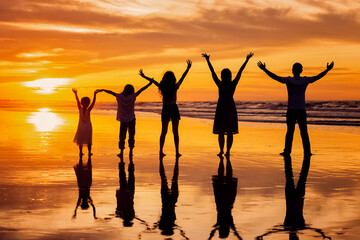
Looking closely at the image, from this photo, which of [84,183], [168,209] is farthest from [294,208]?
[84,183]

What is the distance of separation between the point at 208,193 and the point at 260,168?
3.05 metres

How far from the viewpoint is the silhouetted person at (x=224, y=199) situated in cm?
572

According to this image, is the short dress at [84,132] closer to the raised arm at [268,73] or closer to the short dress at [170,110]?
the short dress at [170,110]

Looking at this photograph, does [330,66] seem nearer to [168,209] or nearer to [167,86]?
Answer: [167,86]

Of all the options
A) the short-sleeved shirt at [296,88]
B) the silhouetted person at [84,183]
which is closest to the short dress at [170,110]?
the silhouetted person at [84,183]

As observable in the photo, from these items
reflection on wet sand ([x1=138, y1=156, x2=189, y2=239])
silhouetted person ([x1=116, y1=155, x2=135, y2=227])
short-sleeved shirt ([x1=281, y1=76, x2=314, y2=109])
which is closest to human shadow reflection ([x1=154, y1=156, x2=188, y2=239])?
reflection on wet sand ([x1=138, y1=156, x2=189, y2=239])

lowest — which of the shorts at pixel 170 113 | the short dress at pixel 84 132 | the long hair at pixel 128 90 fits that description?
the short dress at pixel 84 132

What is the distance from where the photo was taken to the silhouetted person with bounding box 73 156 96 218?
691cm

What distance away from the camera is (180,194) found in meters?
7.72

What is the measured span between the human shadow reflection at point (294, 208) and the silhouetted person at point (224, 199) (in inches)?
18.4

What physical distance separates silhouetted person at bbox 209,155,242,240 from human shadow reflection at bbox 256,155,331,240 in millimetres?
468

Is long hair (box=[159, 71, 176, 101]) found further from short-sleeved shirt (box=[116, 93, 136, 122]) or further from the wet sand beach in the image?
the wet sand beach

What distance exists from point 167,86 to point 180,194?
5496 mm

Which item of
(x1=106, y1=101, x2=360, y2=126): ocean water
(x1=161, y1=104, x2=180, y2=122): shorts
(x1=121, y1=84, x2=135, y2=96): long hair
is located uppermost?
(x1=121, y1=84, x2=135, y2=96): long hair
